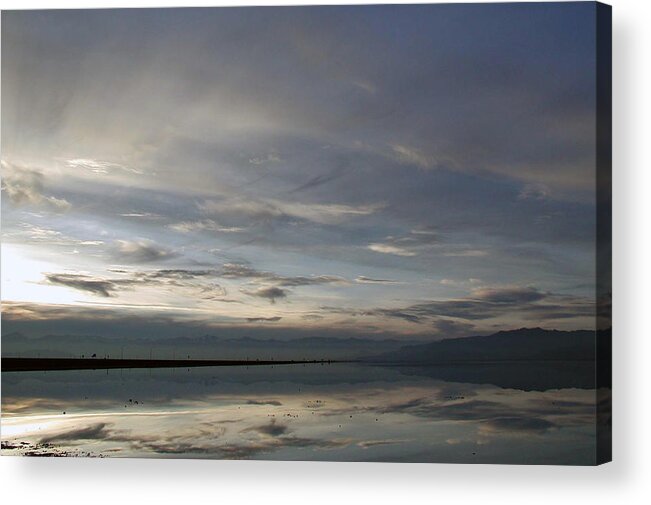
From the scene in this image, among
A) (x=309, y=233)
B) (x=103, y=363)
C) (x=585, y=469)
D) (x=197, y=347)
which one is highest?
(x=309, y=233)

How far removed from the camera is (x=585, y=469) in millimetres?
7281

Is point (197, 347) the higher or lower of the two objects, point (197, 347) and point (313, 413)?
the higher

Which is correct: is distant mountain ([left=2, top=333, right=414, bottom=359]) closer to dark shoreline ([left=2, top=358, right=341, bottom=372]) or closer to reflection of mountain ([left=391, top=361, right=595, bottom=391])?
dark shoreline ([left=2, top=358, right=341, bottom=372])

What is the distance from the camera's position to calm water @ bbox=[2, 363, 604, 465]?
7.18m

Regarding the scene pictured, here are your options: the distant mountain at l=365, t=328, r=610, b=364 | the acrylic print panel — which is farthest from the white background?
the distant mountain at l=365, t=328, r=610, b=364

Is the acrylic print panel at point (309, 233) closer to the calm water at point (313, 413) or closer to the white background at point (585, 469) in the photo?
the calm water at point (313, 413)

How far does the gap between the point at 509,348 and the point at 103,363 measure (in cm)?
246

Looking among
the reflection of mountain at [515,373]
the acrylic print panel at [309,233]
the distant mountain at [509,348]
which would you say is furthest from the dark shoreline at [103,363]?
the reflection of mountain at [515,373]

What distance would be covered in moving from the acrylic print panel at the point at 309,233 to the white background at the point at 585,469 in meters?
0.14

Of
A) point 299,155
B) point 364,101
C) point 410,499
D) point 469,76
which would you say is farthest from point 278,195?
point 410,499

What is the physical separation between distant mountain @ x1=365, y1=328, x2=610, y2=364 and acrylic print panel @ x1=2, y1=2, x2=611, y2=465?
0.01 meters

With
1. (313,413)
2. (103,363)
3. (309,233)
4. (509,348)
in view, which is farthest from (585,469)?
(103,363)

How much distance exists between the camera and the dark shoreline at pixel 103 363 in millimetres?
7430

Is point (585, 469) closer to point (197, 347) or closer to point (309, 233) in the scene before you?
point (309, 233)
